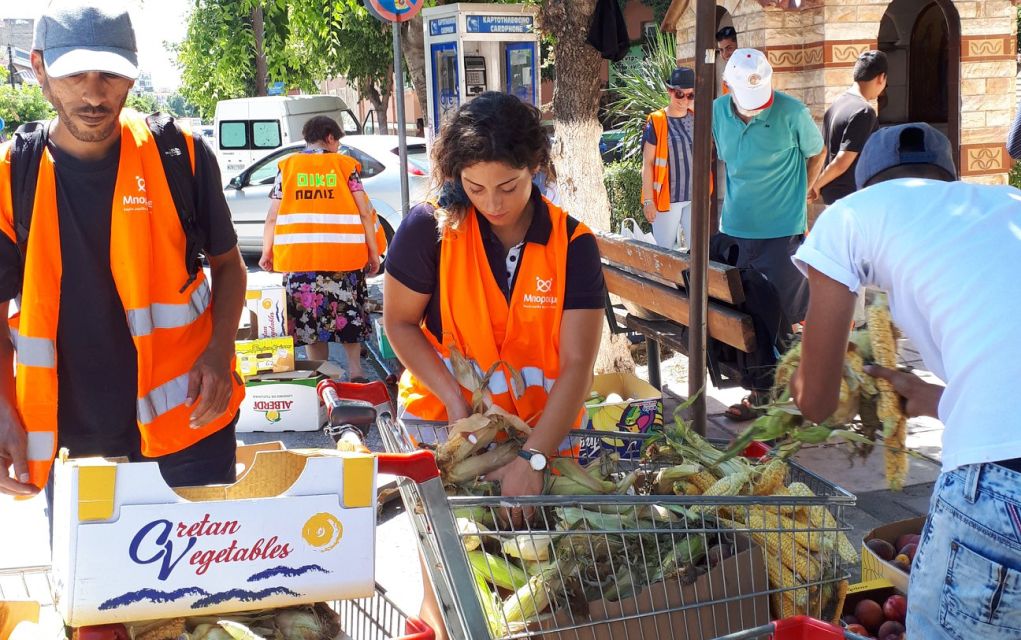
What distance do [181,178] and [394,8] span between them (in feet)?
18.4

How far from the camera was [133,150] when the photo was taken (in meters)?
2.82

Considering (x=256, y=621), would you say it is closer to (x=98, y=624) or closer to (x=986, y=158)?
(x=98, y=624)

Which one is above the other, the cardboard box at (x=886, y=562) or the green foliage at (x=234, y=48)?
the green foliage at (x=234, y=48)

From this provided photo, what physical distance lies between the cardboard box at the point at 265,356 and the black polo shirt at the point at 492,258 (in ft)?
13.3

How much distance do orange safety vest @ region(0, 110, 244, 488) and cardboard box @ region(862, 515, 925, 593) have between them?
2152 mm

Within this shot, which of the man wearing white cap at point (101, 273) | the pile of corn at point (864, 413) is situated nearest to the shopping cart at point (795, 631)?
the pile of corn at point (864, 413)

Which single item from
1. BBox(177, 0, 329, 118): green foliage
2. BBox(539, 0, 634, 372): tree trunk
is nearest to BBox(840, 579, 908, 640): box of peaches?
BBox(539, 0, 634, 372): tree trunk

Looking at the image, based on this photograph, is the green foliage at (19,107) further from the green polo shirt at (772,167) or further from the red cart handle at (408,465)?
the red cart handle at (408,465)

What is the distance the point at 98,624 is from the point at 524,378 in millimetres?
1438

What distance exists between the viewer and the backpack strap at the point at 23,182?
8.86 feet

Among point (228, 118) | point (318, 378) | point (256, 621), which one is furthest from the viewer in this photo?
point (228, 118)

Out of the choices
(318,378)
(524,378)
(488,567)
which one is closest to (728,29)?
(318,378)

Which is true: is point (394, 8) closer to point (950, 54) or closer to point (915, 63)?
point (950, 54)

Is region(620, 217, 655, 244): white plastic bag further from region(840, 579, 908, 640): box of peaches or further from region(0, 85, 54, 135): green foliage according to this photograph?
region(0, 85, 54, 135): green foliage
